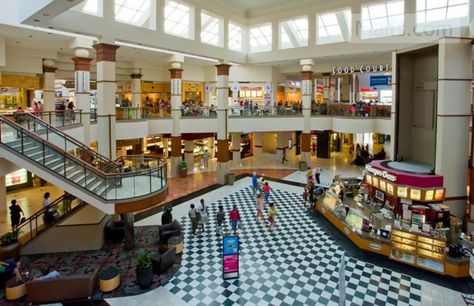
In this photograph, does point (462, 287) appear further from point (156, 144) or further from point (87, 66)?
point (156, 144)

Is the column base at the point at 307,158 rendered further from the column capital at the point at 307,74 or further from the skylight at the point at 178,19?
the skylight at the point at 178,19

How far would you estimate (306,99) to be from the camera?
23.3m

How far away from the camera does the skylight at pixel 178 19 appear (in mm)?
17953

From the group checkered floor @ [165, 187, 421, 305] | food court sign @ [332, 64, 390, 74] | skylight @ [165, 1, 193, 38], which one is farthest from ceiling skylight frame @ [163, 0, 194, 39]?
checkered floor @ [165, 187, 421, 305]

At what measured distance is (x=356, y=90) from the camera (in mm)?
31672

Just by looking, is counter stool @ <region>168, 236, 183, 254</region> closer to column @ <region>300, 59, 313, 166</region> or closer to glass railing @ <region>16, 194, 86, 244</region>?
glass railing @ <region>16, 194, 86, 244</region>

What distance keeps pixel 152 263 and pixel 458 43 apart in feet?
44.6

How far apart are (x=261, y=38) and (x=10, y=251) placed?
2044 cm

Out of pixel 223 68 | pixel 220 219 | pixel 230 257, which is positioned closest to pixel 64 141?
pixel 220 219

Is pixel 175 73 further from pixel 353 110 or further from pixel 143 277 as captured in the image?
pixel 143 277

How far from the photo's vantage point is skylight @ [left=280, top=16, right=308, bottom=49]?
22.1 m

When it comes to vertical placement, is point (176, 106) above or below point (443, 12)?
below

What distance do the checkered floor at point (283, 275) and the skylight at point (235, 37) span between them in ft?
49.6

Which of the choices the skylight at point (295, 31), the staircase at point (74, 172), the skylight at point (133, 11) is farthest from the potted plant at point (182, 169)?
the staircase at point (74, 172)
